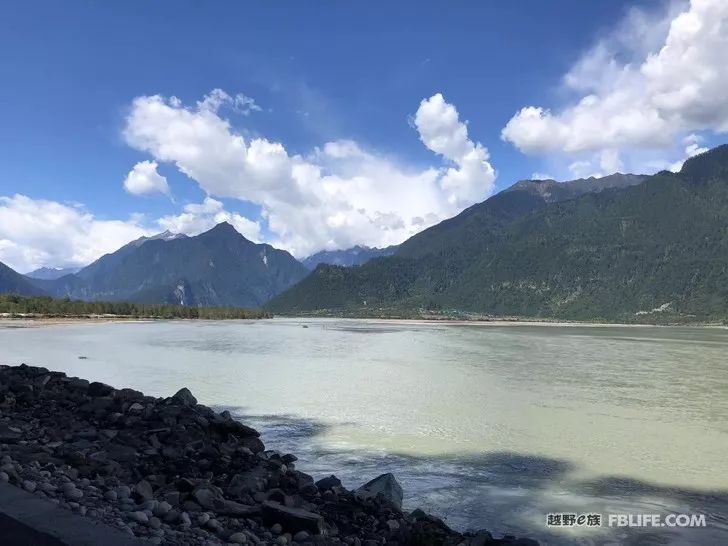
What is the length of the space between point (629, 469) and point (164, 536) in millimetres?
15029

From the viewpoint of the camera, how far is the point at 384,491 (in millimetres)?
12805

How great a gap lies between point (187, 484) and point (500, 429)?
15.5 metres

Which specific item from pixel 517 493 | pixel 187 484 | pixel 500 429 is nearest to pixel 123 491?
pixel 187 484

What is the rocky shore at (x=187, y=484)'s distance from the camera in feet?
28.5

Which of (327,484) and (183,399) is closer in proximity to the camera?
(327,484)

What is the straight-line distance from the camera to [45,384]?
840 inches

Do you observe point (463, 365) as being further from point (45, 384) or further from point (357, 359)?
point (45, 384)

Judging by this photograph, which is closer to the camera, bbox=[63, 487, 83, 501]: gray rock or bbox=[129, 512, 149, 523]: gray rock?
bbox=[129, 512, 149, 523]: gray rock

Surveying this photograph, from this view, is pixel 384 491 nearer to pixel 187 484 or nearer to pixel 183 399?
pixel 187 484

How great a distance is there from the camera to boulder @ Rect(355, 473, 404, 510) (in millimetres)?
12342

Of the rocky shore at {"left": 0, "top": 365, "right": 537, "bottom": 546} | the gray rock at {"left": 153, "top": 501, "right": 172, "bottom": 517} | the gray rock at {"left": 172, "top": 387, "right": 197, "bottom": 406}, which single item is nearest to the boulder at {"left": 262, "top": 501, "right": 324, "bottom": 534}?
the rocky shore at {"left": 0, "top": 365, "right": 537, "bottom": 546}

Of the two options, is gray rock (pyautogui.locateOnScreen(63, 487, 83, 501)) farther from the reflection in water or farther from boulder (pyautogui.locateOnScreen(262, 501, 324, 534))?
the reflection in water

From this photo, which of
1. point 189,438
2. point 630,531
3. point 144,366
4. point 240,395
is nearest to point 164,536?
point 189,438

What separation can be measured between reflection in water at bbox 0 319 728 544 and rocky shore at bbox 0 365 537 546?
260 cm
